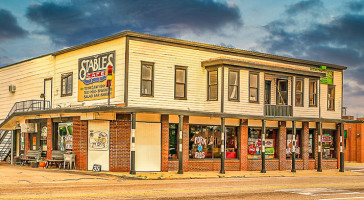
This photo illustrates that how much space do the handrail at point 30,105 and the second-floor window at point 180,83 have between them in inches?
388

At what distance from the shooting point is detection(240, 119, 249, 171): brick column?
106ft

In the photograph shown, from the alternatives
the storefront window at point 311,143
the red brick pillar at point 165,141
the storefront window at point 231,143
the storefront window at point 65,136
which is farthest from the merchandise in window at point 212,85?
the storefront window at point 311,143

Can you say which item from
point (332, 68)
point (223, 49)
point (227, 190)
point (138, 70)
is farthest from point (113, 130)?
point (332, 68)

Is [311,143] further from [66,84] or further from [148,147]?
[66,84]

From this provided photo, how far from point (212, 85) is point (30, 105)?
46.5ft

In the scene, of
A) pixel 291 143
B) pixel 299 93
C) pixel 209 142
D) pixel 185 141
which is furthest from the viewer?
pixel 291 143

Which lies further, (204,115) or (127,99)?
(204,115)

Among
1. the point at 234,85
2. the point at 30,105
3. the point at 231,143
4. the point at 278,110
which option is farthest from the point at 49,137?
the point at 278,110

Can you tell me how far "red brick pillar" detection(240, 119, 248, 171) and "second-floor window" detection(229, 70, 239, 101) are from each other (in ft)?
7.30

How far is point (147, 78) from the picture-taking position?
28.8m

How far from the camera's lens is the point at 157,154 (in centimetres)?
2898

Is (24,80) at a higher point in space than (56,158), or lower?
higher

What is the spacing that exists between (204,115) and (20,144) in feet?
51.0

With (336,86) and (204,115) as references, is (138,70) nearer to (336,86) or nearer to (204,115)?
(204,115)
